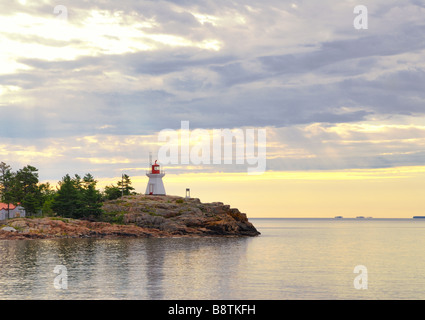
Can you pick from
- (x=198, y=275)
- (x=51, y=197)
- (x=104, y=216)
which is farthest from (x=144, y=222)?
(x=198, y=275)

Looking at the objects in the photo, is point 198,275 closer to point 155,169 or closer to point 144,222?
point 144,222

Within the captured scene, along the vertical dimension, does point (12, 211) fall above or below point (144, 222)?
above

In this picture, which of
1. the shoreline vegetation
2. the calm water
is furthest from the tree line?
the calm water

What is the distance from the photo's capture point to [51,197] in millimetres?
142625

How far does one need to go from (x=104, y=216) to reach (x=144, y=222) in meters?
11.8

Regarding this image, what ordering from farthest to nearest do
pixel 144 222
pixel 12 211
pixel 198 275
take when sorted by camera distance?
pixel 12 211, pixel 144 222, pixel 198 275

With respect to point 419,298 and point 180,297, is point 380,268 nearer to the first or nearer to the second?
point 419,298

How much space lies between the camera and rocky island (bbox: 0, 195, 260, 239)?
11081cm

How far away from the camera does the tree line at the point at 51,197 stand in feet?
404

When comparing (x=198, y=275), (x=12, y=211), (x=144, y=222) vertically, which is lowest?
(x=198, y=275)

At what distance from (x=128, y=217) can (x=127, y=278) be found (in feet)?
233

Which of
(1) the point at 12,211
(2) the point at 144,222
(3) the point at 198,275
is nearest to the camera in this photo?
(3) the point at 198,275
